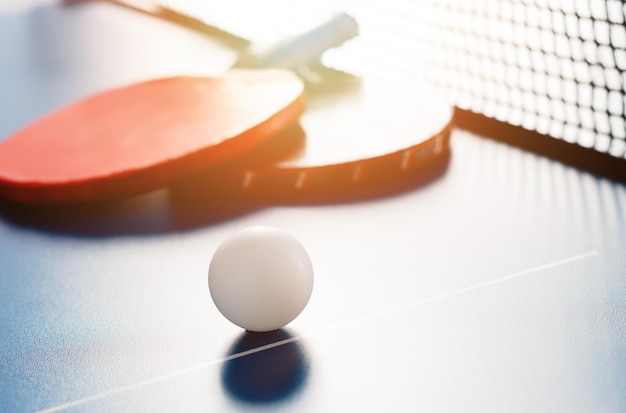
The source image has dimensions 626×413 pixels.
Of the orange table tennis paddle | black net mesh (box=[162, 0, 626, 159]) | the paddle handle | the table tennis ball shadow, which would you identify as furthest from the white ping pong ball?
the paddle handle

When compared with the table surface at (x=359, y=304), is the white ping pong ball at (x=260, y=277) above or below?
above

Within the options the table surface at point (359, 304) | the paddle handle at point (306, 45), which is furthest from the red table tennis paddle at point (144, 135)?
the paddle handle at point (306, 45)

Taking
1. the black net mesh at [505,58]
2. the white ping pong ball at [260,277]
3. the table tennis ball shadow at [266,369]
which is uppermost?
the white ping pong ball at [260,277]

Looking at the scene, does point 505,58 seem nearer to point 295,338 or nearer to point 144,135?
point 144,135

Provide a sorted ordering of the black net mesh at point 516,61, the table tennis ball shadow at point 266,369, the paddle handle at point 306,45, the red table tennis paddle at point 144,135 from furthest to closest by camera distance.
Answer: the paddle handle at point 306,45, the black net mesh at point 516,61, the red table tennis paddle at point 144,135, the table tennis ball shadow at point 266,369

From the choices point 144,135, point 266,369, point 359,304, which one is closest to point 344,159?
point 144,135

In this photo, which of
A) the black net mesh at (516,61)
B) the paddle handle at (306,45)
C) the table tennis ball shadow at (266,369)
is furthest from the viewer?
the paddle handle at (306,45)

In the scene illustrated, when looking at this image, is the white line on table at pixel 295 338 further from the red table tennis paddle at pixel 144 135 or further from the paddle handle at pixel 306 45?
the paddle handle at pixel 306 45
